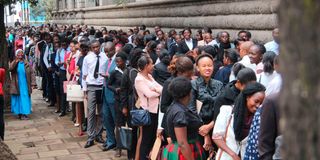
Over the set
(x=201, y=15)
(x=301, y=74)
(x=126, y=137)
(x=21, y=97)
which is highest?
(x=201, y=15)

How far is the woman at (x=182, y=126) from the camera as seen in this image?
4.36 m

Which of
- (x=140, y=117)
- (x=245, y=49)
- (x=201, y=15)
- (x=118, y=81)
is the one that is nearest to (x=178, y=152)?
(x=140, y=117)

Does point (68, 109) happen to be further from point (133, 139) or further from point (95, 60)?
point (133, 139)

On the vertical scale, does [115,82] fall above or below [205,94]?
below

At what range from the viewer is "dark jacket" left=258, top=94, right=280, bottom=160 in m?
3.50

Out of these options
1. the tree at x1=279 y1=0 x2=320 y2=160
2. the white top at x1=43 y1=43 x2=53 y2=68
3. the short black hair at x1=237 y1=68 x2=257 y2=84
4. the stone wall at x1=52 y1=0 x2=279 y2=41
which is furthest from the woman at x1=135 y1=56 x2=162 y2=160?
the white top at x1=43 y1=43 x2=53 y2=68

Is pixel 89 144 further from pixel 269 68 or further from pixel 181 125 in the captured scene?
pixel 181 125

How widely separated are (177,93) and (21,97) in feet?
26.2

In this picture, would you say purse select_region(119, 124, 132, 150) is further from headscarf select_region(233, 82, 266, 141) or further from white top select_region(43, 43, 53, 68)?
white top select_region(43, 43, 53, 68)

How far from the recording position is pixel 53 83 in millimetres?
13195

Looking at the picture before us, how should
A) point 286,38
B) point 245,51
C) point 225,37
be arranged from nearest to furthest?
1. point 286,38
2. point 245,51
3. point 225,37

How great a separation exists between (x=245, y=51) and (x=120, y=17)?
64.2ft

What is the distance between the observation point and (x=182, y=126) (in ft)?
14.3

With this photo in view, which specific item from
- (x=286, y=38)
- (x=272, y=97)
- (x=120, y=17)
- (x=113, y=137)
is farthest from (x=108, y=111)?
(x=120, y=17)
